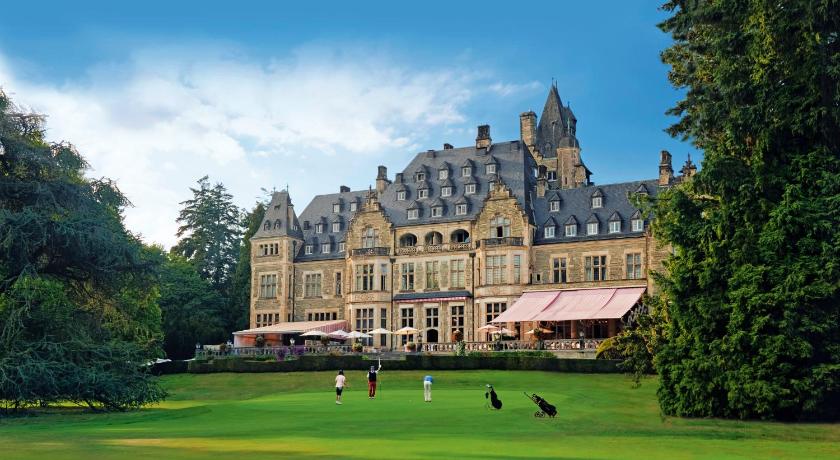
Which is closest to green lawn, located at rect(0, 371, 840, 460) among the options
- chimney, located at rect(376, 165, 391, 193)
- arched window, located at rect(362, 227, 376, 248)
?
arched window, located at rect(362, 227, 376, 248)

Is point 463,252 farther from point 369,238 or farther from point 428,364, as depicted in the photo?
point 428,364

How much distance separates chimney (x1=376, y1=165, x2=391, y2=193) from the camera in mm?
79188

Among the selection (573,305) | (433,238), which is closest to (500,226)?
(433,238)

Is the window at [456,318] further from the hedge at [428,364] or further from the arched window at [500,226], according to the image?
the hedge at [428,364]

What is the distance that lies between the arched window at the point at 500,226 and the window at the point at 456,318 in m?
6.04

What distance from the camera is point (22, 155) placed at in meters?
35.2

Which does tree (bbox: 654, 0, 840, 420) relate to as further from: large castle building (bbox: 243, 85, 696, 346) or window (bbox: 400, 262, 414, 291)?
window (bbox: 400, 262, 414, 291)

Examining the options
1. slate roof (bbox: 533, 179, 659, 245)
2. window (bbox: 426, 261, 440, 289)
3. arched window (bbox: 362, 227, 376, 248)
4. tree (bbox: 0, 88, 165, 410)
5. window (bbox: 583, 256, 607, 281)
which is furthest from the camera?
arched window (bbox: 362, 227, 376, 248)

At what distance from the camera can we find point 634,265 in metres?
63.8

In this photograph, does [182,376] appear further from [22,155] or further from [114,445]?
[114,445]

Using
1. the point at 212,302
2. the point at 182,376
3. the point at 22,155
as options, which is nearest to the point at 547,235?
the point at 182,376

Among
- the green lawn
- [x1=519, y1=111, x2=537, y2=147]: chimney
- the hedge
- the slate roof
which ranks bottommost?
the green lawn

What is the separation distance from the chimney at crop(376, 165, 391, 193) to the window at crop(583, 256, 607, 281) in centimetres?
2093

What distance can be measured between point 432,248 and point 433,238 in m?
1.36
